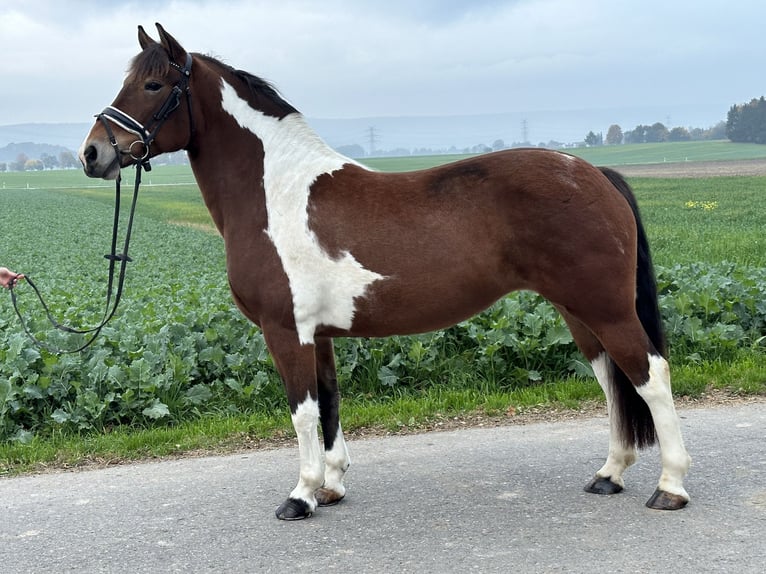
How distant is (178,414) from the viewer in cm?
616

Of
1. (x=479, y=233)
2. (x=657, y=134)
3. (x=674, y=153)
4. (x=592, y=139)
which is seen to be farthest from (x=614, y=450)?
(x=657, y=134)

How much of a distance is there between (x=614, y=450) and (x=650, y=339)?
0.63m

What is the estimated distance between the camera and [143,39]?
4254 millimetres

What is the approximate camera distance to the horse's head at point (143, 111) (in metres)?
4.16

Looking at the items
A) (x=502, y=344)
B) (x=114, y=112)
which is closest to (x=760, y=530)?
(x=502, y=344)

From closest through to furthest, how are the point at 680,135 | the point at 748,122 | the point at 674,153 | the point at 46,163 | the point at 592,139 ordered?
the point at 748,122, the point at 674,153, the point at 592,139, the point at 680,135, the point at 46,163

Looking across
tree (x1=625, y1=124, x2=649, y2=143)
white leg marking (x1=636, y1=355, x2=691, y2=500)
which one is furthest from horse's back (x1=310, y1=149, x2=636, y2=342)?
tree (x1=625, y1=124, x2=649, y2=143)

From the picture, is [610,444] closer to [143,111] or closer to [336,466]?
[336,466]

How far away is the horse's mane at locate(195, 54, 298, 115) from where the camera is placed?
4469 millimetres

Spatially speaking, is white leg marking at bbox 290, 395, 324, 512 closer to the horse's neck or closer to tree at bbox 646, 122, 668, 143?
the horse's neck

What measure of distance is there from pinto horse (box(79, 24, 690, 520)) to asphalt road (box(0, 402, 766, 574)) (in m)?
0.24

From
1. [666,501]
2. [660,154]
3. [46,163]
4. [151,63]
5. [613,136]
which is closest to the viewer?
[666,501]

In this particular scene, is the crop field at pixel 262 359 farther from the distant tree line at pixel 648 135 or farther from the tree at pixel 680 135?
the tree at pixel 680 135

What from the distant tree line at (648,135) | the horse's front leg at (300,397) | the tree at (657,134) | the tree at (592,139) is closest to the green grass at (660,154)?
the tree at (592,139)
